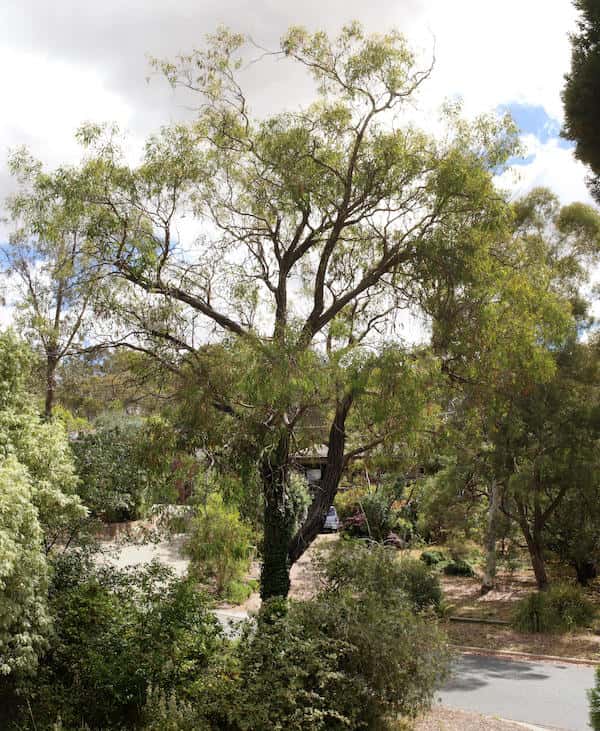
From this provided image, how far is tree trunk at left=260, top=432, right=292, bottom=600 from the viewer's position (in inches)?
413

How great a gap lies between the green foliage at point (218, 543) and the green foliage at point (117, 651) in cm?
716

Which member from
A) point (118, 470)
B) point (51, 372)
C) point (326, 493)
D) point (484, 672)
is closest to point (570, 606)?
point (484, 672)

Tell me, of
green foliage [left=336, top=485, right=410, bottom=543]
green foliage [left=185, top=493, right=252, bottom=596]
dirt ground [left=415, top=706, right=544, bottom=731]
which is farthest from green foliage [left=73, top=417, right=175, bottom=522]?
green foliage [left=336, top=485, right=410, bottom=543]

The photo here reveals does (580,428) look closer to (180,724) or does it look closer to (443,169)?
(443,169)

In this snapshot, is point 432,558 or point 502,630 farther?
point 432,558

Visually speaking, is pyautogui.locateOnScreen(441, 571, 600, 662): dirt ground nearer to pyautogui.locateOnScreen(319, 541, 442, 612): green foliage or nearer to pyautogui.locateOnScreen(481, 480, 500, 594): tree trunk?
pyautogui.locateOnScreen(481, 480, 500, 594): tree trunk

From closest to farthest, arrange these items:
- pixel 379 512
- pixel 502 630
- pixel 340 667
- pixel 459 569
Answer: pixel 340 667 < pixel 502 630 < pixel 459 569 < pixel 379 512

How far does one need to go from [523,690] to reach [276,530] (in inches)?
172

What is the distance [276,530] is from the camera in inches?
420

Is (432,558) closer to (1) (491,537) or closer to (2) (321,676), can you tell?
(1) (491,537)

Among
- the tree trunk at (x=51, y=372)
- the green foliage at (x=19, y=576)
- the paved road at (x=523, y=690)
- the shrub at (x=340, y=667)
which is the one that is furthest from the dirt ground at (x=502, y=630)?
the tree trunk at (x=51, y=372)

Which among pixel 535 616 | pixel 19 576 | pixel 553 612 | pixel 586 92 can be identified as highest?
pixel 586 92

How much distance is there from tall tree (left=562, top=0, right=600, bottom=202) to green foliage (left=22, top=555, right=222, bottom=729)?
669 centimetres

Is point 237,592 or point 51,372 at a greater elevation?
point 51,372
